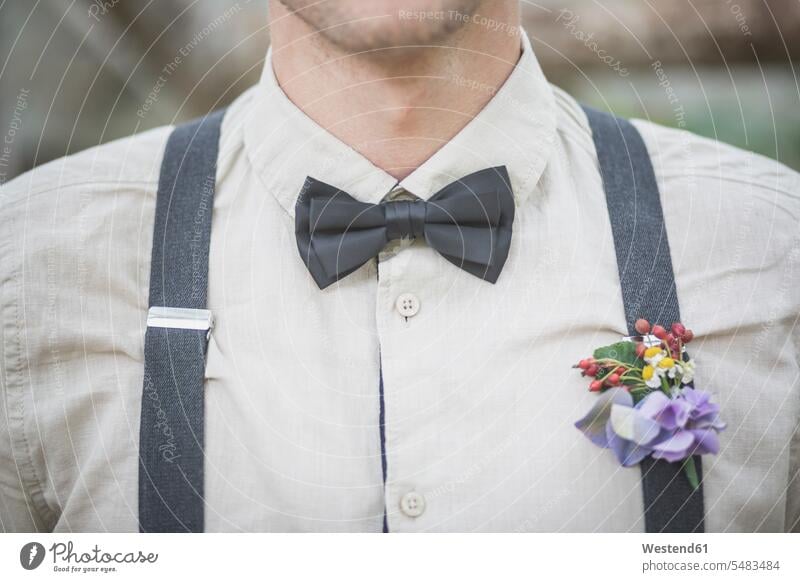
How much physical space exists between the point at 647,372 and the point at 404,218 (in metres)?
0.27

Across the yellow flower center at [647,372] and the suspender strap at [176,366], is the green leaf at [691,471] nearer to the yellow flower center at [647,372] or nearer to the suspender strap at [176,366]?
the yellow flower center at [647,372]

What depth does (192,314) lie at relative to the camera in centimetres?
80

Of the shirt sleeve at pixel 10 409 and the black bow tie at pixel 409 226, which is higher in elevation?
the black bow tie at pixel 409 226

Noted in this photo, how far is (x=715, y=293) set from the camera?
0.84 meters

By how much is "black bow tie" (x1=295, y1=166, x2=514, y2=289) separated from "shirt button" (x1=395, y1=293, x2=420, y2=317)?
0.16 feet

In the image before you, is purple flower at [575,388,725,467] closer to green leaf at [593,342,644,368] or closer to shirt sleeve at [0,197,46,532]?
green leaf at [593,342,644,368]

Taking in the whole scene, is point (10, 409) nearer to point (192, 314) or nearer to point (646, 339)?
point (192, 314)

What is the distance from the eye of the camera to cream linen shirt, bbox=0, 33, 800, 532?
0.78m

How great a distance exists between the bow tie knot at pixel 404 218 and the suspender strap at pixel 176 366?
18cm

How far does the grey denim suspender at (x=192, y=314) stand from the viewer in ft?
2.53

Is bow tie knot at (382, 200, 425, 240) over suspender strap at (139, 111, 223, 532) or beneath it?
over

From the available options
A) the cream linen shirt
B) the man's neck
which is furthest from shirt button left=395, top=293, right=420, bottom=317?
the man's neck
